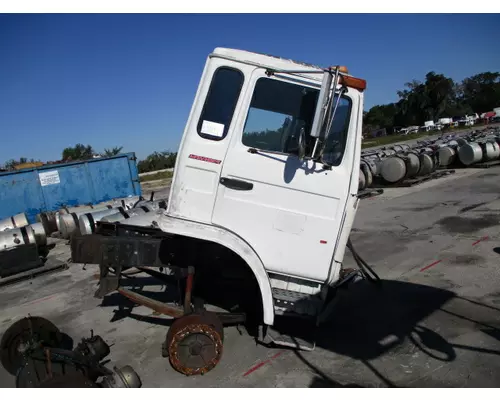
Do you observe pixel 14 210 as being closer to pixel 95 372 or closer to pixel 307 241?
pixel 95 372

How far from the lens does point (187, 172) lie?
11.4 ft

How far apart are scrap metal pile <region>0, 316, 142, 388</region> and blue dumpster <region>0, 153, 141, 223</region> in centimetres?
1109

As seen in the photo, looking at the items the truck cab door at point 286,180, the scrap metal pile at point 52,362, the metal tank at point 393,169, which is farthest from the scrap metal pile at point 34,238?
the metal tank at point 393,169

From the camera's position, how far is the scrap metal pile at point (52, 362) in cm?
299

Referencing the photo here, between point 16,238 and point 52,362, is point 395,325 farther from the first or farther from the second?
point 16,238

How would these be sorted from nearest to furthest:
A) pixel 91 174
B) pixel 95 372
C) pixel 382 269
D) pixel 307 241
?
pixel 95 372, pixel 307 241, pixel 382 269, pixel 91 174

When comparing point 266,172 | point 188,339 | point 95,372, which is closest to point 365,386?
point 188,339

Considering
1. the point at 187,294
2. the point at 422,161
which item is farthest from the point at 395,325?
the point at 422,161

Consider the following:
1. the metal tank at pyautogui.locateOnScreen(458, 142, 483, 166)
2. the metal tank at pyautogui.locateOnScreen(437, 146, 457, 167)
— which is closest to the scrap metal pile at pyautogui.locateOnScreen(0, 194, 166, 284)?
the metal tank at pyautogui.locateOnScreen(437, 146, 457, 167)

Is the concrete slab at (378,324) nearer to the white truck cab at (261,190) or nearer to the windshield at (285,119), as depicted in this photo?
the white truck cab at (261,190)

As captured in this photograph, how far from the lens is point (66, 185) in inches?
562

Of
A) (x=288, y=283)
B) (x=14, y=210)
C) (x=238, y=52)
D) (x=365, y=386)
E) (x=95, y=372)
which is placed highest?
(x=238, y=52)

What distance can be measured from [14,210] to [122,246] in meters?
11.9

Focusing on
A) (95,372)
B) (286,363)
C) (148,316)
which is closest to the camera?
(95,372)
